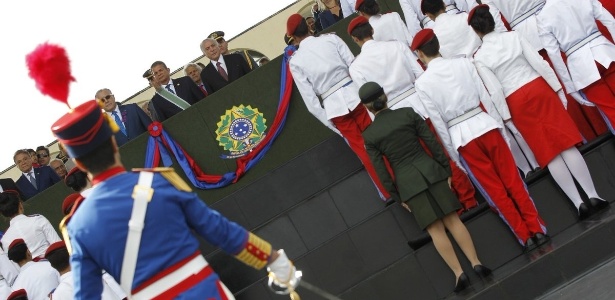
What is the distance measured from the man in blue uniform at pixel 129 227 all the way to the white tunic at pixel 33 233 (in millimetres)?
5613

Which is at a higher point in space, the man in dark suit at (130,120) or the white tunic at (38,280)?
the man in dark suit at (130,120)

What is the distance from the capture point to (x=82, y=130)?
14.8 ft

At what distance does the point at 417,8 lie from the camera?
10.4m

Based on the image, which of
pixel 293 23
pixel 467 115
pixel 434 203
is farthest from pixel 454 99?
pixel 293 23

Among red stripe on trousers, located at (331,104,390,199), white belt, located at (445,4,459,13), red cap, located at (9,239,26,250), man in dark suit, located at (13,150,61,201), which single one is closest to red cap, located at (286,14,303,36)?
red stripe on trousers, located at (331,104,390,199)

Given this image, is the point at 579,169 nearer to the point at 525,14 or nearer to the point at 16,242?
the point at 525,14

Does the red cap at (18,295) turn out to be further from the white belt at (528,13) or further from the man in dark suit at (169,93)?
the white belt at (528,13)

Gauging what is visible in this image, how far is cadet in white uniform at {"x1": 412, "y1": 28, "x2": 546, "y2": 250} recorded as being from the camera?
7.88m

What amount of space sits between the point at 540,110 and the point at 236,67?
159 inches

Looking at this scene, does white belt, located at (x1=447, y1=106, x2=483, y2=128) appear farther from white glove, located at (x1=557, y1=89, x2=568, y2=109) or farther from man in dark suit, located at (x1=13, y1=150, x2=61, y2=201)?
man in dark suit, located at (x1=13, y1=150, x2=61, y2=201)

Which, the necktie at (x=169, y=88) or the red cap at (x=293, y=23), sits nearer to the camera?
the red cap at (x=293, y=23)

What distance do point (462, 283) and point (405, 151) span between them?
111 cm

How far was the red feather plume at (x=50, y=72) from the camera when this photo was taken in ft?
15.2

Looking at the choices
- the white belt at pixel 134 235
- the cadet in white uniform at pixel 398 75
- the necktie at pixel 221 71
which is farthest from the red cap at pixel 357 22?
the white belt at pixel 134 235
